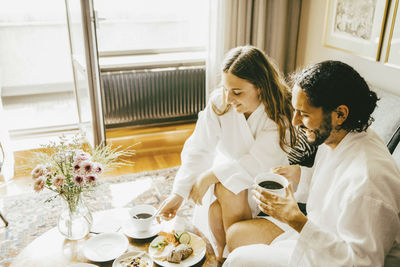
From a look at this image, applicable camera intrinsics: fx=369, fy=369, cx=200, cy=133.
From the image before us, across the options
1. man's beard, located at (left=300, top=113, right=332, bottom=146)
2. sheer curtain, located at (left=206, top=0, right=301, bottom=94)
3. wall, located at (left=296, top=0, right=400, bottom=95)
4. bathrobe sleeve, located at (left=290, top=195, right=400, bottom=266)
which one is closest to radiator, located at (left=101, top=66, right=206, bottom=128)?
sheer curtain, located at (left=206, top=0, right=301, bottom=94)

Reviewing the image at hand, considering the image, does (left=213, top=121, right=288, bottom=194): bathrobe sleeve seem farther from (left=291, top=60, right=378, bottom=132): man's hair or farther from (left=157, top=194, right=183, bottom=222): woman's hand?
(left=291, top=60, right=378, bottom=132): man's hair

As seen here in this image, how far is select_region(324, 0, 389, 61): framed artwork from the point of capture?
2244mm

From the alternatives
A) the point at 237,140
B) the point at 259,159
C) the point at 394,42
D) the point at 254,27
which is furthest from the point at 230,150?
the point at 254,27

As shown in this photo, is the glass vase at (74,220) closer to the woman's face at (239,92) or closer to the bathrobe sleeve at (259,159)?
the bathrobe sleeve at (259,159)

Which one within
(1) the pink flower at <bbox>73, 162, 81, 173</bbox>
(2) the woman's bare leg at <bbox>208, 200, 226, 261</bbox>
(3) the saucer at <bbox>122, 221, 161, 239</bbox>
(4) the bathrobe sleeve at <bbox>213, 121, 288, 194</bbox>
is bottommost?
(2) the woman's bare leg at <bbox>208, 200, 226, 261</bbox>

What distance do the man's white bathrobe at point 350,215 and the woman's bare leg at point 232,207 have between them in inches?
13.5

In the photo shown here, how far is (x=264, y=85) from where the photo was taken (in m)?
1.70

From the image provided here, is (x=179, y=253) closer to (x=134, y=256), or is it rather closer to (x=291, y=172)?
(x=134, y=256)

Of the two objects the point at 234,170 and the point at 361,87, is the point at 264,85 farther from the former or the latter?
the point at 361,87

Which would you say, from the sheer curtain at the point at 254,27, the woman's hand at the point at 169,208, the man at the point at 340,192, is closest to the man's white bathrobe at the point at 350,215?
the man at the point at 340,192

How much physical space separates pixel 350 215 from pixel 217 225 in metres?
0.80

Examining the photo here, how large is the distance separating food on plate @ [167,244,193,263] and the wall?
163 centimetres

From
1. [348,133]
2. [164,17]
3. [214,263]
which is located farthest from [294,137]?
[164,17]

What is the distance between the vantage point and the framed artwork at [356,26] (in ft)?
7.36
